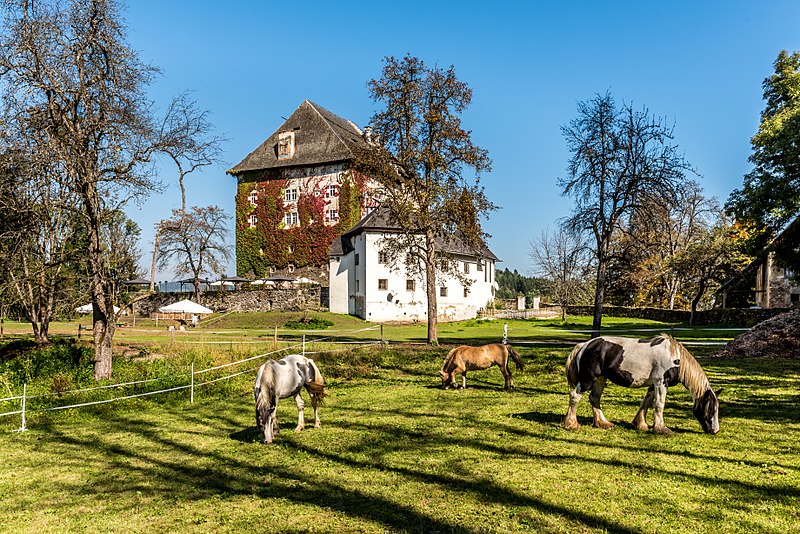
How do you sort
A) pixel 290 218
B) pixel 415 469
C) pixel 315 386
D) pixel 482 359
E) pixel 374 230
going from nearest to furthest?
1. pixel 415 469
2. pixel 315 386
3. pixel 482 359
4. pixel 374 230
5. pixel 290 218

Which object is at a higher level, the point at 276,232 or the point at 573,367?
the point at 276,232

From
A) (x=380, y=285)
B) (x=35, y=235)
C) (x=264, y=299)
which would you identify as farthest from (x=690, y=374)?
(x=264, y=299)

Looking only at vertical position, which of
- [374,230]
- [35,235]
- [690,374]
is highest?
[374,230]

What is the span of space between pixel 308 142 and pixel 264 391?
5848 centimetres

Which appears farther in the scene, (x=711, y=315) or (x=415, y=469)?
(x=711, y=315)

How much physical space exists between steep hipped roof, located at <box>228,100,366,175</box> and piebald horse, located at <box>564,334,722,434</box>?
53928mm

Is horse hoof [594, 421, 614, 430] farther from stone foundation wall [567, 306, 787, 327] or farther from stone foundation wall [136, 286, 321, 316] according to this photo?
stone foundation wall [136, 286, 321, 316]

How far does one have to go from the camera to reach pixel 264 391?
10.8 metres

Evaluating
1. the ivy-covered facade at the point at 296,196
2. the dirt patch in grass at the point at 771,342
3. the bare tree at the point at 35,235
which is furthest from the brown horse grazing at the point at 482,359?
the ivy-covered facade at the point at 296,196

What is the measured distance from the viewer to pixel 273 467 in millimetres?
9242

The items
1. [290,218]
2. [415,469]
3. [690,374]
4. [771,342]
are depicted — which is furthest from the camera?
[290,218]

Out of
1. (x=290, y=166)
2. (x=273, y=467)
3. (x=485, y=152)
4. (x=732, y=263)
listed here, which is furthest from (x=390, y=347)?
(x=290, y=166)

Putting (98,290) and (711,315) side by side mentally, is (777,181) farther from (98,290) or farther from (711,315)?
(98,290)

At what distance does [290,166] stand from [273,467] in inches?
2330
